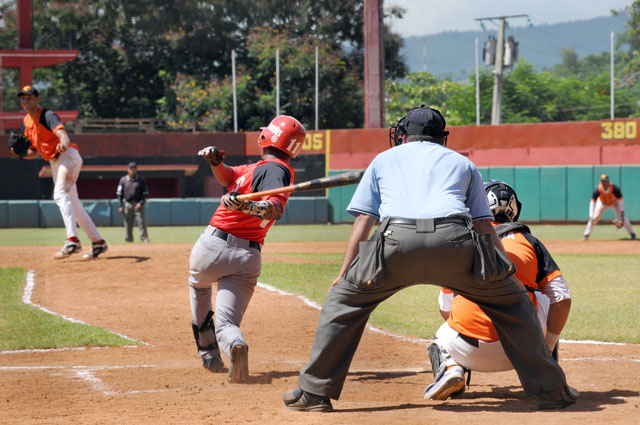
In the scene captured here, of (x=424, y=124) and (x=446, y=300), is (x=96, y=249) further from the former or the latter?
(x=424, y=124)

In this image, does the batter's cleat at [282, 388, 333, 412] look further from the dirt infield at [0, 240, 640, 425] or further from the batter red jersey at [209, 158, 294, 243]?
the batter red jersey at [209, 158, 294, 243]

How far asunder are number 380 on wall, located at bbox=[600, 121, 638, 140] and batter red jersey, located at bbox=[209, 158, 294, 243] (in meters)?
26.6

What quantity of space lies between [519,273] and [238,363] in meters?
1.92

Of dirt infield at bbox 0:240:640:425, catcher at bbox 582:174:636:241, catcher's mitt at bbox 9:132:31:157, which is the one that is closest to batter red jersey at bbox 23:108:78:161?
catcher's mitt at bbox 9:132:31:157

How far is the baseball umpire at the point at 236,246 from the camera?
5.28 m

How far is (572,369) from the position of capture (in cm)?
572

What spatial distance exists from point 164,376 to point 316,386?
5.55ft

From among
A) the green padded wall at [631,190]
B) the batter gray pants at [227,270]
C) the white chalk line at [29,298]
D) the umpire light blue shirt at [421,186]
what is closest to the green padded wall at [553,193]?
the green padded wall at [631,190]

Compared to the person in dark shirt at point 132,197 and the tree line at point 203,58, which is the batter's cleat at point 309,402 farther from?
the tree line at point 203,58

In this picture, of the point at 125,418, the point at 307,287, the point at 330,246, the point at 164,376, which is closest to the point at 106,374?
the point at 164,376

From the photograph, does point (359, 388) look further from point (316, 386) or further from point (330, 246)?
point (330, 246)

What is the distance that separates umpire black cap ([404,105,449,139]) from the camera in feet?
14.1

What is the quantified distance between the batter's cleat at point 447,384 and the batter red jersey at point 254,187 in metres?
1.46

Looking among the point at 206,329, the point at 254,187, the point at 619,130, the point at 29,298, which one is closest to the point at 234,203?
the point at 254,187
